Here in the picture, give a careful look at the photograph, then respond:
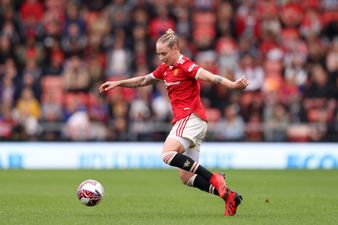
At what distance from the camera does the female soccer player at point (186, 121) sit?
10.5 m

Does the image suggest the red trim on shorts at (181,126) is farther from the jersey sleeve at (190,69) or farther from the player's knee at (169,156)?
the jersey sleeve at (190,69)

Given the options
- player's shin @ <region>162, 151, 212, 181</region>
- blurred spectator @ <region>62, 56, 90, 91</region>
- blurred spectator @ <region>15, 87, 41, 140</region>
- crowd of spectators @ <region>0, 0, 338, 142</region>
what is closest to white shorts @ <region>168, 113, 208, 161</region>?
player's shin @ <region>162, 151, 212, 181</region>

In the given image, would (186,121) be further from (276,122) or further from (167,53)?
(276,122)

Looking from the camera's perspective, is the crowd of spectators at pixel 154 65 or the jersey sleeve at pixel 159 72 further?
the crowd of spectators at pixel 154 65

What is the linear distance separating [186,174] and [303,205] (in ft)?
6.80

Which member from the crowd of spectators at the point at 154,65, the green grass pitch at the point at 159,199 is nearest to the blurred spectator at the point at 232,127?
the crowd of spectators at the point at 154,65

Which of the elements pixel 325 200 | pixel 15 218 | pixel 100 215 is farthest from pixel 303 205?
pixel 15 218

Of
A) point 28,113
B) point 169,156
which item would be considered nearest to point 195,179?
point 169,156

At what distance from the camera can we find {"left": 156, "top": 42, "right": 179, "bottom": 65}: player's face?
35.0 feet

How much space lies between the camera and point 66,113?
73.0 ft

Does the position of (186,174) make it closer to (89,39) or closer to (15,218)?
(15,218)

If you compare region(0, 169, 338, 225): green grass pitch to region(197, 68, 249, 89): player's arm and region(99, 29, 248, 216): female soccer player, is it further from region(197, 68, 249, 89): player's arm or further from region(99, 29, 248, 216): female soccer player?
region(197, 68, 249, 89): player's arm

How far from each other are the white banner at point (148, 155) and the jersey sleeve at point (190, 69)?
11.5 metres

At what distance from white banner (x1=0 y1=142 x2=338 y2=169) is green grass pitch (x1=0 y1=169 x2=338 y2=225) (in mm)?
1959
